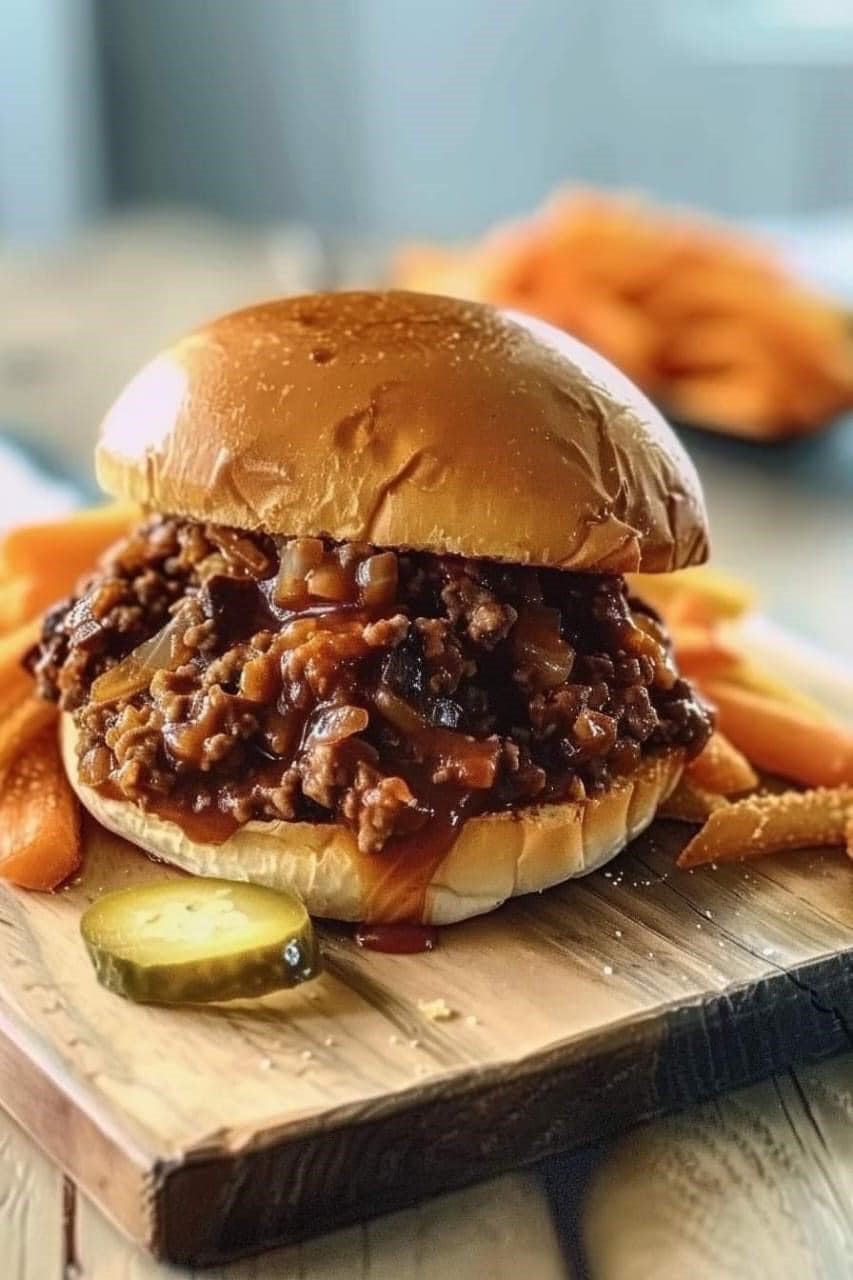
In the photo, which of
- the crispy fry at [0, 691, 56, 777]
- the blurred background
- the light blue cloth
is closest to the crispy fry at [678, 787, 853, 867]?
the crispy fry at [0, 691, 56, 777]

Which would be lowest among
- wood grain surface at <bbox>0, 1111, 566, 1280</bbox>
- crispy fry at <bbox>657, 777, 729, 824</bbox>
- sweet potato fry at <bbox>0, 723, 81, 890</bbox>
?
wood grain surface at <bbox>0, 1111, 566, 1280</bbox>

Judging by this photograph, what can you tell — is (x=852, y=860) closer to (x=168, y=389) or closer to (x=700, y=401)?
(x=168, y=389)

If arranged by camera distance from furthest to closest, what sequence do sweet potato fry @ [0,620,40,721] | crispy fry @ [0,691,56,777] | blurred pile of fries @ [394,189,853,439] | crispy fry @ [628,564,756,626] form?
blurred pile of fries @ [394,189,853,439], crispy fry @ [628,564,756,626], sweet potato fry @ [0,620,40,721], crispy fry @ [0,691,56,777]

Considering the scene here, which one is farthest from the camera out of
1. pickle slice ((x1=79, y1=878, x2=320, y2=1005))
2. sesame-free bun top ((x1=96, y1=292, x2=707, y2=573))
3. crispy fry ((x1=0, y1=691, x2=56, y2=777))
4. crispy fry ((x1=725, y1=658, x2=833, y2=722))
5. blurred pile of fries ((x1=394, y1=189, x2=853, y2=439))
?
blurred pile of fries ((x1=394, y1=189, x2=853, y2=439))

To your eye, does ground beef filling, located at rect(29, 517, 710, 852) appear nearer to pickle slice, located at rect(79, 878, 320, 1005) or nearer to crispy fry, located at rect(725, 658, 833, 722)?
pickle slice, located at rect(79, 878, 320, 1005)

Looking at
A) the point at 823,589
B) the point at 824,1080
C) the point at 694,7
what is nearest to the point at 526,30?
the point at 694,7

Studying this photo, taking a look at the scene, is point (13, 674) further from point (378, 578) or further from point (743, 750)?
point (743, 750)

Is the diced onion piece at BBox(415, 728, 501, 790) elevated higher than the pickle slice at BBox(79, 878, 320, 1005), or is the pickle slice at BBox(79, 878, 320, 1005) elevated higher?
the diced onion piece at BBox(415, 728, 501, 790)
